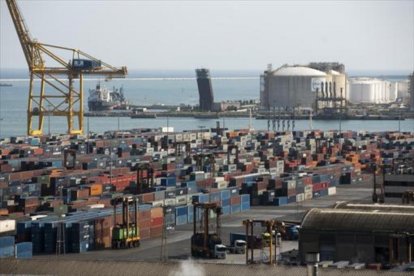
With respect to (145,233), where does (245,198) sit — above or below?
above

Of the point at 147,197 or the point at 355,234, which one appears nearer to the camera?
the point at 355,234

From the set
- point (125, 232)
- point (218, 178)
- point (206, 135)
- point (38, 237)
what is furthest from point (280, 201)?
point (206, 135)

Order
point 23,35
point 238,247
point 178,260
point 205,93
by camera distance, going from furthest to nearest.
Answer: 1. point 205,93
2. point 23,35
3. point 238,247
4. point 178,260

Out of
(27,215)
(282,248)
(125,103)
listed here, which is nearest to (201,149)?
(27,215)

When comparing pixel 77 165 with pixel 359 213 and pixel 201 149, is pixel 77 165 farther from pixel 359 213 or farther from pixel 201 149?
pixel 359 213

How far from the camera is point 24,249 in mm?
13727

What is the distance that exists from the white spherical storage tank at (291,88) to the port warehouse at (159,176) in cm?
2589

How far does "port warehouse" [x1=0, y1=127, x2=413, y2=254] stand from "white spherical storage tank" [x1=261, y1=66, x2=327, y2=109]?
2589 centimetres

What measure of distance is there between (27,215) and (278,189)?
526 cm

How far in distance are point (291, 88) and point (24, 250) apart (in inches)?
1817

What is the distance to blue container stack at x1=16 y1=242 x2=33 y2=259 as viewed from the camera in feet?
44.6

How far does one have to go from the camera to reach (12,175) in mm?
20359

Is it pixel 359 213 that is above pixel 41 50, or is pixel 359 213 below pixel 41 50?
below

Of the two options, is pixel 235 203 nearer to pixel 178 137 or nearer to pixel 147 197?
pixel 147 197
